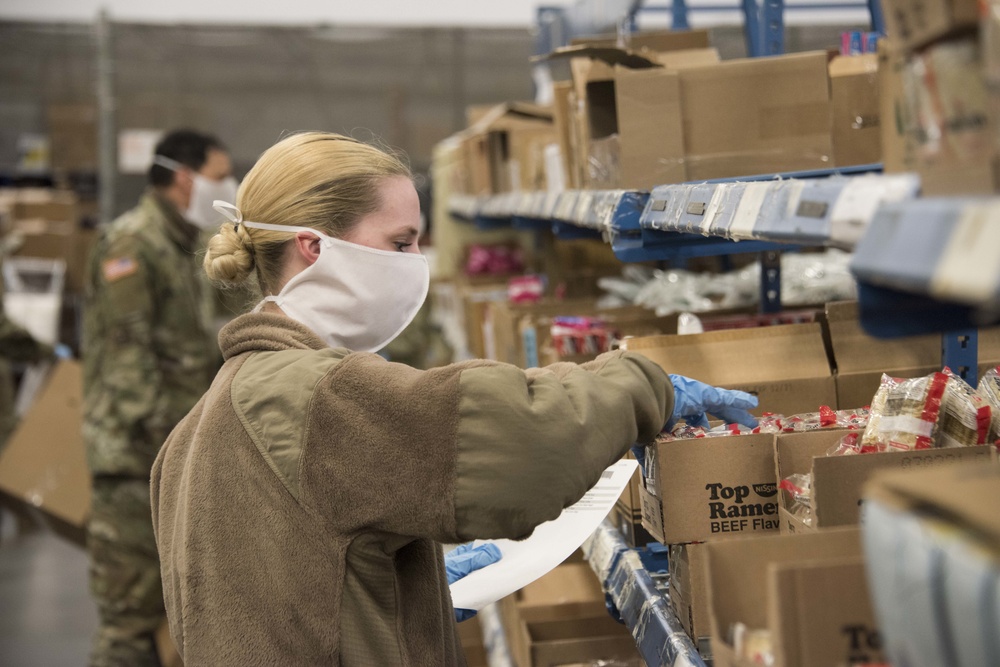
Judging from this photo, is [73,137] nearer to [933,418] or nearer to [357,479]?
[357,479]

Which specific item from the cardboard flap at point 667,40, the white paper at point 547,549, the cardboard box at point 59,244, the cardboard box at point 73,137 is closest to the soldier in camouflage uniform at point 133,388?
the cardboard flap at point 667,40

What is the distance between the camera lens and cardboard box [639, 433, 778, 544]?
5.31 feet

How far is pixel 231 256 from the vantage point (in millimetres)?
1690

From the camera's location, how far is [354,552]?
4.73 ft

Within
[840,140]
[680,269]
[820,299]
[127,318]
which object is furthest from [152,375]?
[840,140]

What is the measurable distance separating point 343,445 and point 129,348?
3099 millimetres

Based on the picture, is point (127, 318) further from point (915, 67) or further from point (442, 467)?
point (915, 67)

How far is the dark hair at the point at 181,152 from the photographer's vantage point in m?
4.61

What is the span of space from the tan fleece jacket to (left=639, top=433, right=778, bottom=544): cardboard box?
13 centimetres

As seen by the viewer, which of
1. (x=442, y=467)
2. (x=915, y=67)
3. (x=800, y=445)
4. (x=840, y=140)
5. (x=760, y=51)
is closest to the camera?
(x=915, y=67)

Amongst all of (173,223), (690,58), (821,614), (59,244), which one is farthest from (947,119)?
(59,244)

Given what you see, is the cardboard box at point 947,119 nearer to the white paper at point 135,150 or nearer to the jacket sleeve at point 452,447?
the jacket sleeve at point 452,447

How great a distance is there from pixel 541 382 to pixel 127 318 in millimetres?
3193

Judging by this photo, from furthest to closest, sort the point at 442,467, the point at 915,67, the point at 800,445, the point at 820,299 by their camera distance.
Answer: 1. the point at 820,299
2. the point at 800,445
3. the point at 442,467
4. the point at 915,67
